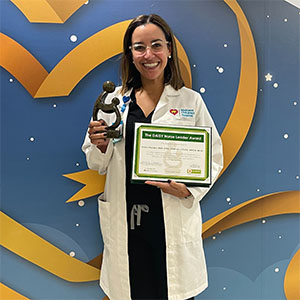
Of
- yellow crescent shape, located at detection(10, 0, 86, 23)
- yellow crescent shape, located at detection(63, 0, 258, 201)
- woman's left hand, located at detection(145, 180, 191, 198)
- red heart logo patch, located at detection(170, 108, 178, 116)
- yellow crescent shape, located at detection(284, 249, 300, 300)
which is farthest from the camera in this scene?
yellow crescent shape, located at detection(284, 249, 300, 300)

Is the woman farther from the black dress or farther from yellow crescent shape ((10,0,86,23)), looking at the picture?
yellow crescent shape ((10,0,86,23))

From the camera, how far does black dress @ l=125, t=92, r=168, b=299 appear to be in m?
1.39

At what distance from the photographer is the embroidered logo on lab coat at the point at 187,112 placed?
4.74 feet

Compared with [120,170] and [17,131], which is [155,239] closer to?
[120,170]

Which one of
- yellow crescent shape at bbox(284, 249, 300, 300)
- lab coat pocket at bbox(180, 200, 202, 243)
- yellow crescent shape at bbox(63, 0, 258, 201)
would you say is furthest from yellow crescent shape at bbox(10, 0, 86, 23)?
yellow crescent shape at bbox(284, 249, 300, 300)

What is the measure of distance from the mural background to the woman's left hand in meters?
0.54

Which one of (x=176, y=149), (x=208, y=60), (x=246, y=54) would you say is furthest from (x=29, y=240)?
(x=246, y=54)

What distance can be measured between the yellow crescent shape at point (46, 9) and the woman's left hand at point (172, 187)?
108 centimetres

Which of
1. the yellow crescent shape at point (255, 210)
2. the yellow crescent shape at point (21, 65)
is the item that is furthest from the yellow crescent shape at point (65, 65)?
the yellow crescent shape at point (255, 210)

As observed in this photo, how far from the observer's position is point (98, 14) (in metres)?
1.72

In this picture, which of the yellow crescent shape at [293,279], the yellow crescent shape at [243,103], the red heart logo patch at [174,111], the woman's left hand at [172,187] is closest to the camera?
the woman's left hand at [172,187]

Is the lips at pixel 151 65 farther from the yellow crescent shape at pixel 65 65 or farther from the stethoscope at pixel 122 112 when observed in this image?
the yellow crescent shape at pixel 65 65

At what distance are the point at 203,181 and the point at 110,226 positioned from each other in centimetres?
48

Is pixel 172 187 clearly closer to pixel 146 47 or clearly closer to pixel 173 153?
pixel 173 153
